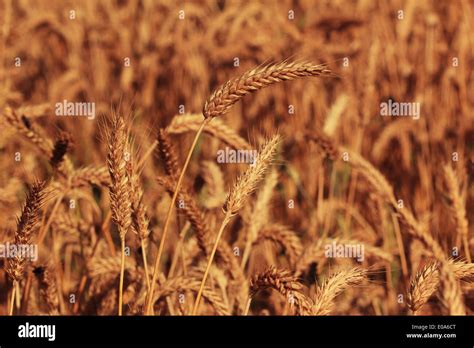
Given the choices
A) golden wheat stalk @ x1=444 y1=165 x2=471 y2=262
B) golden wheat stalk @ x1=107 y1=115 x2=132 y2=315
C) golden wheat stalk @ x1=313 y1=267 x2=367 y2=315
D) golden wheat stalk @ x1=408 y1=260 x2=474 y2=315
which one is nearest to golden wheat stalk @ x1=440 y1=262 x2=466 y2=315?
golden wheat stalk @ x1=408 y1=260 x2=474 y2=315

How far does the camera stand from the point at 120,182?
6.08 feet

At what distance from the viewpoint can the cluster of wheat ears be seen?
184cm

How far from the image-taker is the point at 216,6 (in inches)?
241

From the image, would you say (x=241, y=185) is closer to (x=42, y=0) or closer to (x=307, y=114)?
(x=307, y=114)

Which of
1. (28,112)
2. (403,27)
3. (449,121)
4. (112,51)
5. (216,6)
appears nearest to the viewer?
(28,112)

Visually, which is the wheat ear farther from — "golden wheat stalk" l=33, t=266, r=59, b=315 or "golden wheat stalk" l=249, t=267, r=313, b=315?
"golden wheat stalk" l=33, t=266, r=59, b=315

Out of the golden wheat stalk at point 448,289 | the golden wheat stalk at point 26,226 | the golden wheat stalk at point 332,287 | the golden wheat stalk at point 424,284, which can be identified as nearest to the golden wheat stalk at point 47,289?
the golden wheat stalk at point 26,226

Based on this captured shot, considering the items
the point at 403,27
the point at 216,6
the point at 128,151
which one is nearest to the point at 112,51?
the point at 216,6

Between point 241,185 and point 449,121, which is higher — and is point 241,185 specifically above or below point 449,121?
below

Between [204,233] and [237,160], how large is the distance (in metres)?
0.87

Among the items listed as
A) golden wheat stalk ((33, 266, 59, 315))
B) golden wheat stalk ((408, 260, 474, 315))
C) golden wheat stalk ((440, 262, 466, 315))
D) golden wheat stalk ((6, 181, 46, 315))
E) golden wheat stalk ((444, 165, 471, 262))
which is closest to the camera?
golden wheat stalk ((440, 262, 466, 315))

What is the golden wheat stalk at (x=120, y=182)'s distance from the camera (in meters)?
1.83

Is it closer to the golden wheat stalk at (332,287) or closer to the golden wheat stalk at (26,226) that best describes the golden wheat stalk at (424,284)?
the golden wheat stalk at (332,287)
